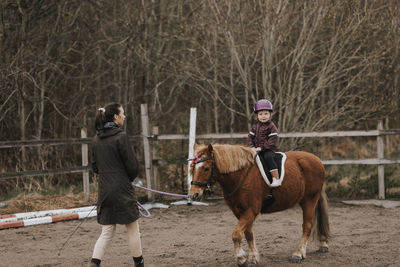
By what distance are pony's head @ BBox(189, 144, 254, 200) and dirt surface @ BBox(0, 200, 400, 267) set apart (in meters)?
1.08

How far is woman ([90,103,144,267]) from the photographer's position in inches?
183

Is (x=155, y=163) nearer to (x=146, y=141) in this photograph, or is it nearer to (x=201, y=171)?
(x=146, y=141)

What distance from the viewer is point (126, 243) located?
6.84 m

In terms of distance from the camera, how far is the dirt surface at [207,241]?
5.73m

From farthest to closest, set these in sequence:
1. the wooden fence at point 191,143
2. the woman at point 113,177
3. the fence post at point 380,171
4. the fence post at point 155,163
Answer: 1. the fence post at point 155,163
2. the fence post at point 380,171
3. the wooden fence at point 191,143
4. the woman at point 113,177

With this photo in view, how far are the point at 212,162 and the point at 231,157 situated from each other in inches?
10.5

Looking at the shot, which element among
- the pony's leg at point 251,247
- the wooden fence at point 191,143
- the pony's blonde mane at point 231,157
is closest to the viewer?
the pony's blonde mane at point 231,157

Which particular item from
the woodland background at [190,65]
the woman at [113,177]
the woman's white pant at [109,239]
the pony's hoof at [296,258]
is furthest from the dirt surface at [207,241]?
the woodland background at [190,65]

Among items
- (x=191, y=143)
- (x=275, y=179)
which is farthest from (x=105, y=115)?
(x=191, y=143)

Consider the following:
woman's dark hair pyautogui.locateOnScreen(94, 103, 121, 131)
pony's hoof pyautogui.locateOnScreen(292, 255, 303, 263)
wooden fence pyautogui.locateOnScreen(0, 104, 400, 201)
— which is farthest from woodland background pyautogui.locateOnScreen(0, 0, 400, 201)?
woman's dark hair pyautogui.locateOnScreen(94, 103, 121, 131)

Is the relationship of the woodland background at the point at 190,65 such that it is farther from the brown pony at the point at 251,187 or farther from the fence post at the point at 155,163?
the brown pony at the point at 251,187

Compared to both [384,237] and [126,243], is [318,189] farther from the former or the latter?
[126,243]

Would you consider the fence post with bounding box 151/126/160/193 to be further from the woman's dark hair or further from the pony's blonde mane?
the woman's dark hair

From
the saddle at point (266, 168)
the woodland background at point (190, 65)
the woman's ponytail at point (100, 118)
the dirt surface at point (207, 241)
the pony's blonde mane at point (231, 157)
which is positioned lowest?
the dirt surface at point (207, 241)
